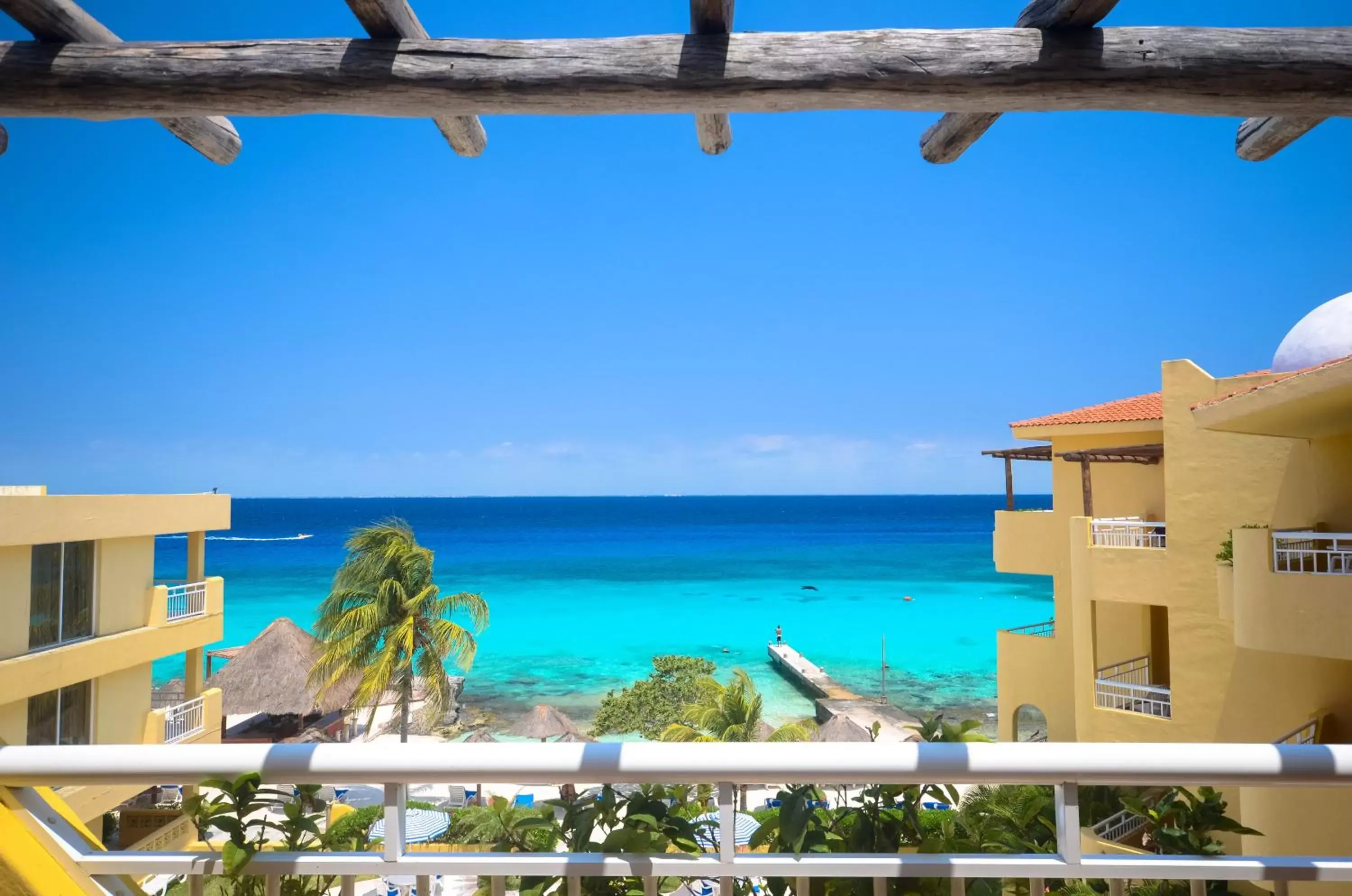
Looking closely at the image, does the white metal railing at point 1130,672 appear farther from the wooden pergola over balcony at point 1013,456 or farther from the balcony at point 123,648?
the balcony at point 123,648

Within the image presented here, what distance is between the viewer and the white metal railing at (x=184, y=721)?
13.3 m

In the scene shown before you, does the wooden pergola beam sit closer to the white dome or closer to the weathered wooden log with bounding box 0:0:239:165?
the weathered wooden log with bounding box 0:0:239:165

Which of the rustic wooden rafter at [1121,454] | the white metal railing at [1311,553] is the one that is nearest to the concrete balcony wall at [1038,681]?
the rustic wooden rafter at [1121,454]

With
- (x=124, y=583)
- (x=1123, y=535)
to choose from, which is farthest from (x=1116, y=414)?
(x=124, y=583)

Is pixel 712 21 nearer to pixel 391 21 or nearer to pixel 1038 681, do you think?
pixel 391 21

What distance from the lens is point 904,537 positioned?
93375 mm

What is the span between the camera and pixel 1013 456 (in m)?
14.7

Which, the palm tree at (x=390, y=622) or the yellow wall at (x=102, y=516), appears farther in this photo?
the palm tree at (x=390, y=622)

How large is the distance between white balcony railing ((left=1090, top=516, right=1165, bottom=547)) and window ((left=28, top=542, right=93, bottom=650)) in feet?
45.8

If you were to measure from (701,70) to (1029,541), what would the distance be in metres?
12.8

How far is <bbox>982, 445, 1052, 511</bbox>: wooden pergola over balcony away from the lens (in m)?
14.3

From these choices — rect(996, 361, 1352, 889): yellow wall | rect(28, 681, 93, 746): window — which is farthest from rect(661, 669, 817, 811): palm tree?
rect(28, 681, 93, 746): window

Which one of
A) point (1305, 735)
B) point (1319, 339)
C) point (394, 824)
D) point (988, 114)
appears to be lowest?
point (1305, 735)

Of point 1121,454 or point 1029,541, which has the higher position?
point 1121,454
